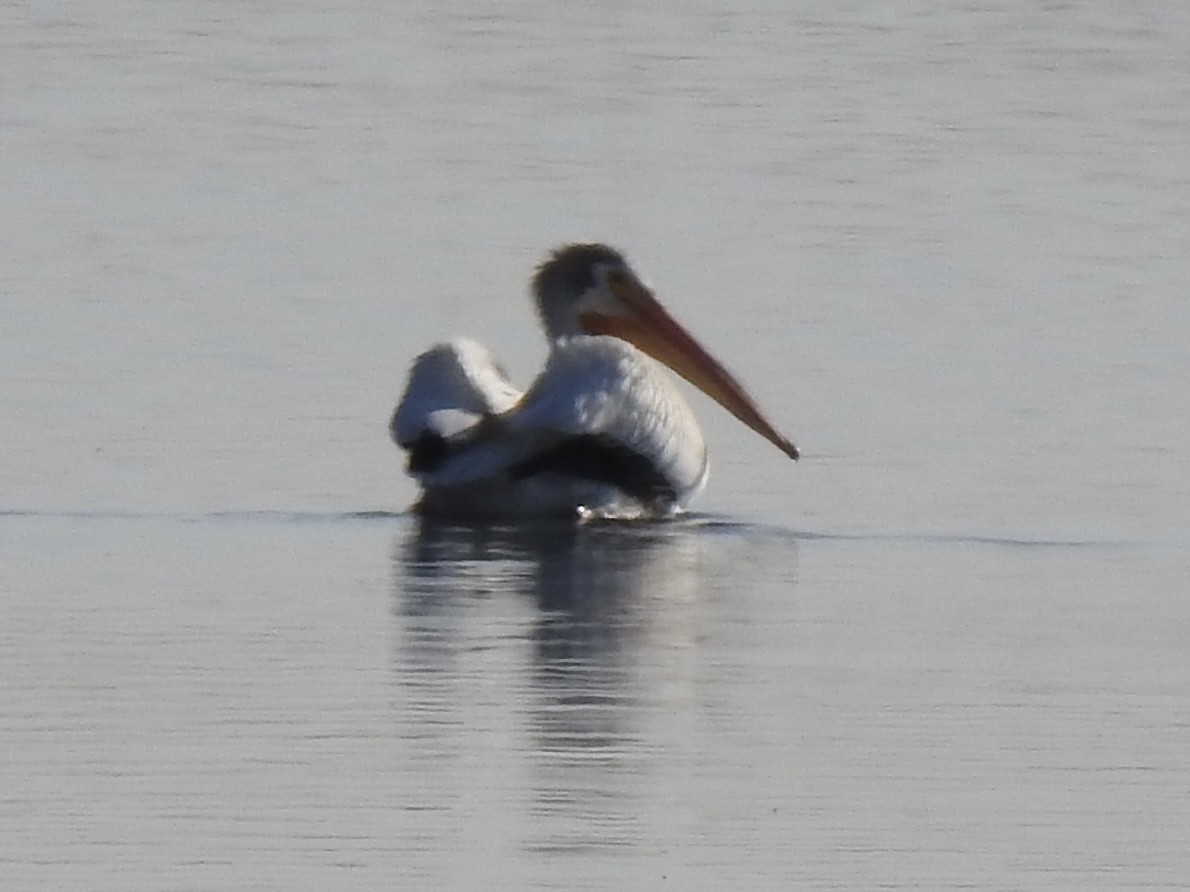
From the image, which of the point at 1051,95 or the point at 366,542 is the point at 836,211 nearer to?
the point at 1051,95

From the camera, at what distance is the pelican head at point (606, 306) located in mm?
11836

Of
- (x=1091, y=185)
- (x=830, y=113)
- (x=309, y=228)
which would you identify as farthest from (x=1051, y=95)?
(x=309, y=228)

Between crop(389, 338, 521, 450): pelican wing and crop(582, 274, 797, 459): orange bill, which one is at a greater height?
crop(389, 338, 521, 450): pelican wing

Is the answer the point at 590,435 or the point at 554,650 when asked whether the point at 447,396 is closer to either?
the point at 590,435

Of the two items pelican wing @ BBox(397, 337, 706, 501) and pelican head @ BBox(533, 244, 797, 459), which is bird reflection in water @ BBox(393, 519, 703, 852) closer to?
pelican wing @ BBox(397, 337, 706, 501)

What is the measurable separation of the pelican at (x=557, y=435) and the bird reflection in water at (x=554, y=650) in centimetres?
9

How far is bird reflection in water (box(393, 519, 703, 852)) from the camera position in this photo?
6.99m

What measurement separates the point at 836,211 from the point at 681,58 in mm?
5950

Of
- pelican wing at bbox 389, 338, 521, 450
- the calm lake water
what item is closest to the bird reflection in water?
the calm lake water

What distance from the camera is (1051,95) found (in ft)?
63.0

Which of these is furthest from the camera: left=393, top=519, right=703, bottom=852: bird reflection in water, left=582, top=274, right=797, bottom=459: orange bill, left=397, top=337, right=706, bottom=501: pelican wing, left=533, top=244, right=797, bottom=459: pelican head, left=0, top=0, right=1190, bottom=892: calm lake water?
left=533, top=244, right=797, bottom=459: pelican head

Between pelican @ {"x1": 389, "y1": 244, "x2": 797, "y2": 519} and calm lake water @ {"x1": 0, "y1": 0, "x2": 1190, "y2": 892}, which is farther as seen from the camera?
pelican @ {"x1": 389, "y1": 244, "x2": 797, "y2": 519}

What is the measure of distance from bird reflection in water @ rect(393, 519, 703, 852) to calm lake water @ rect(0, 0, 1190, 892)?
0.06 feet

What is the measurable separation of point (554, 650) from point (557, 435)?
2.02 m
